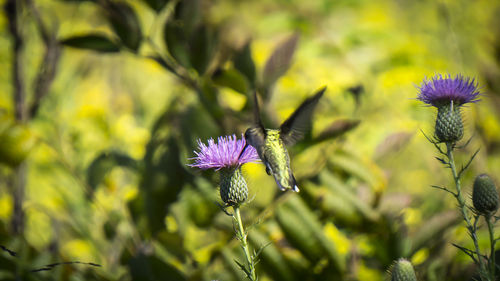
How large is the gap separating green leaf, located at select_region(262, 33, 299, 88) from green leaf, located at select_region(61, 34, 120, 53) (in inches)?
16.6

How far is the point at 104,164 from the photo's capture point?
128 cm

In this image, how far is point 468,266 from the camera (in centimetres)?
105

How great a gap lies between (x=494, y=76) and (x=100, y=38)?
2.08 meters

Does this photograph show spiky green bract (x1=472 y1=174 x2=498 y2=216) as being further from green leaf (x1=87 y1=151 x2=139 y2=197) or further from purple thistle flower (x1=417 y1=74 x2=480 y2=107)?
green leaf (x1=87 y1=151 x2=139 y2=197)

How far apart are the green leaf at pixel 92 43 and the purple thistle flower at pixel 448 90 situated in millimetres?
809

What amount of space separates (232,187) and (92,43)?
2.23 feet

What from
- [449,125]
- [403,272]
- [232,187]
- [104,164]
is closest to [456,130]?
[449,125]

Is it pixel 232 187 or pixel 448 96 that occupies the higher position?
pixel 448 96

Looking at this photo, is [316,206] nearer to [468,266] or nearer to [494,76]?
[468,266]

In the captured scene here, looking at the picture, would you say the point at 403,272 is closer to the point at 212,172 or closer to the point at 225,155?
the point at 225,155

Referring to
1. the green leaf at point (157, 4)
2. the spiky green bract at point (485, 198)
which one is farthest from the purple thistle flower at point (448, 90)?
the green leaf at point (157, 4)

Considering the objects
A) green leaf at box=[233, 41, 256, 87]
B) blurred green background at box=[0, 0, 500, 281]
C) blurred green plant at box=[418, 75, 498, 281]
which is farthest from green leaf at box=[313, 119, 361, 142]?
blurred green plant at box=[418, 75, 498, 281]

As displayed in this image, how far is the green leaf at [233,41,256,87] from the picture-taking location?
1.12 m

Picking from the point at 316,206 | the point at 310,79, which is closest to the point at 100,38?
the point at 316,206
